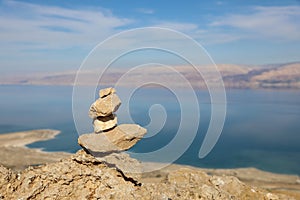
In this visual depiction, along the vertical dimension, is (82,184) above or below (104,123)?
below

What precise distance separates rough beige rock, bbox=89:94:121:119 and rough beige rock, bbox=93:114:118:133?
0.23 m

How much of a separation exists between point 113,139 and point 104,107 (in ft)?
3.62

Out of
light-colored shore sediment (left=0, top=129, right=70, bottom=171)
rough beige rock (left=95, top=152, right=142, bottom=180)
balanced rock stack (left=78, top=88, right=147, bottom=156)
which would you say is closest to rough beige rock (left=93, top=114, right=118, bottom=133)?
balanced rock stack (left=78, top=88, right=147, bottom=156)

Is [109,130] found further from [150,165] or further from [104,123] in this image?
[150,165]

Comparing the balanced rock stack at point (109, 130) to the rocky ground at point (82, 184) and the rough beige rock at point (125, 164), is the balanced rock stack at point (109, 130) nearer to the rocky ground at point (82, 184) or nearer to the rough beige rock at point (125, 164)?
the rough beige rock at point (125, 164)

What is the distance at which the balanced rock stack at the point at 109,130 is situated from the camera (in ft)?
33.3

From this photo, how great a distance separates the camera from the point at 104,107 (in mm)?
A: 10734

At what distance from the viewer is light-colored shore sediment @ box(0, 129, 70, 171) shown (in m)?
68.3

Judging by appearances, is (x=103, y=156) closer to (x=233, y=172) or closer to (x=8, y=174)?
(x=8, y=174)

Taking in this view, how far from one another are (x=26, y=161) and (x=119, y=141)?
65.0 meters

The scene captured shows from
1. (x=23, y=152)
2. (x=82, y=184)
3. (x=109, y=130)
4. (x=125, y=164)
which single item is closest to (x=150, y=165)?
(x=109, y=130)

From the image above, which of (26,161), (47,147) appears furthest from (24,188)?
(47,147)

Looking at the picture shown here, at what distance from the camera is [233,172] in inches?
2576

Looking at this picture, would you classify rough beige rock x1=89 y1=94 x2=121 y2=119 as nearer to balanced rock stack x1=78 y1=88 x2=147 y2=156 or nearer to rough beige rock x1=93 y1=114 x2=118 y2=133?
balanced rock stack x1=78 y1=88 x2=147 y2=156
